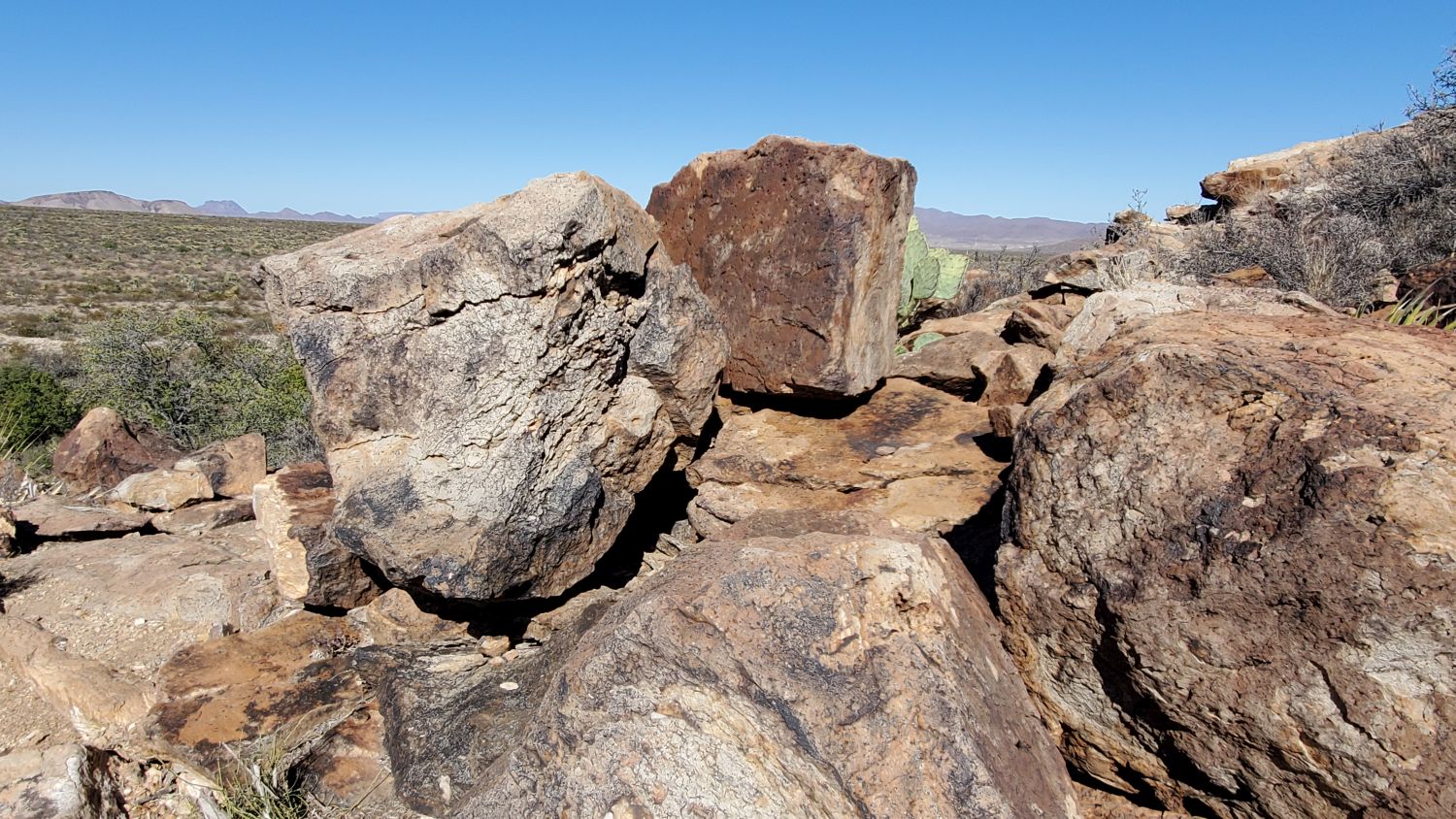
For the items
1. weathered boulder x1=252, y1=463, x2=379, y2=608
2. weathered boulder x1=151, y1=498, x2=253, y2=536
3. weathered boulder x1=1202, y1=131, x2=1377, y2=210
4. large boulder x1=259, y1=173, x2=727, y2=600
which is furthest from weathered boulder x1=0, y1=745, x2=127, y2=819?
weathered boulder x1=1202, y1=131, x2=1377, y2=210

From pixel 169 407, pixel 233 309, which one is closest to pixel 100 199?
pixel 233 309

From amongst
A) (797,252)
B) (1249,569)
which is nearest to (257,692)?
(797,252)

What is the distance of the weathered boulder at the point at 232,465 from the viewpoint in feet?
20.5

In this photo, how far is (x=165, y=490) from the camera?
238 inches

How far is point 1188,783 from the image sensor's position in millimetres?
2023

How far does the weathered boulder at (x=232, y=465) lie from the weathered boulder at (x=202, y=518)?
24 centimetres

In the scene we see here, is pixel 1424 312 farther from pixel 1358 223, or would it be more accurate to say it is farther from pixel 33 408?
pixel 33 408

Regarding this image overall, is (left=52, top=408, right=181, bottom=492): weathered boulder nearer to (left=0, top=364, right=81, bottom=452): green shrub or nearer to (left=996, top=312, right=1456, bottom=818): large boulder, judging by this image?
(left=0, top=364, right=81, bottom=452): green shrub

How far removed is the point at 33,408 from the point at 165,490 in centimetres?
586

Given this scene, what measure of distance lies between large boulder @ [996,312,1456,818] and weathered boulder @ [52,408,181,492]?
7.29 m

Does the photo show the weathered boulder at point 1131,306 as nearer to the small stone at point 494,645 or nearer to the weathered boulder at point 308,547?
the small stone at point 494,645

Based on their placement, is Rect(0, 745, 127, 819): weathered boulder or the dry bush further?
the dry bush

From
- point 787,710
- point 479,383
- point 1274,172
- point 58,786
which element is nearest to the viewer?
point 787,710

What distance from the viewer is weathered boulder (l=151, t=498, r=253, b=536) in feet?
18.7
